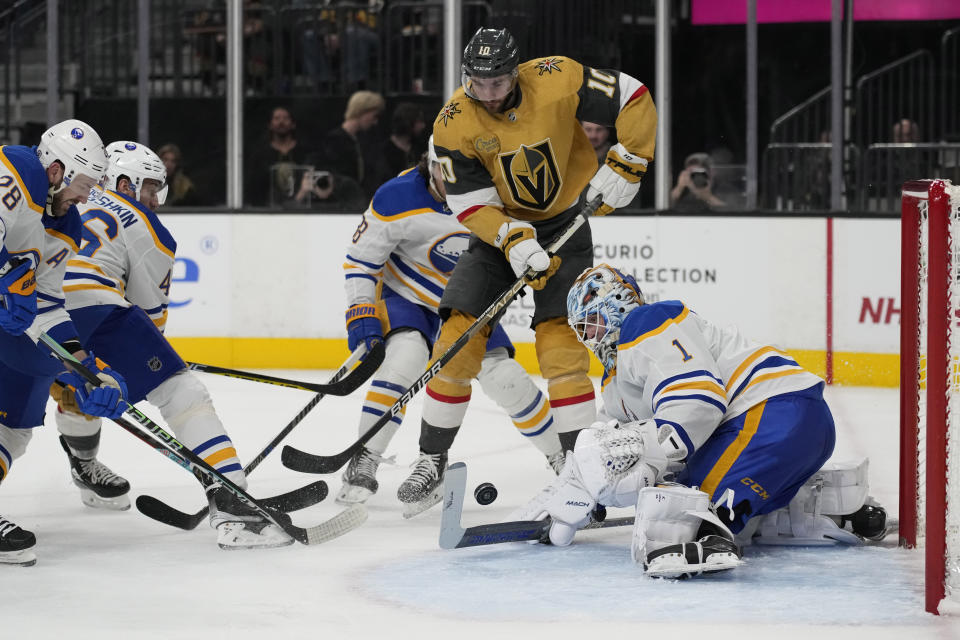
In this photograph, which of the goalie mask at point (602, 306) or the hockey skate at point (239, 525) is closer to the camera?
the goalie mask at point (602, 306)

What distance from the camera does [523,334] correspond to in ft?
20.3

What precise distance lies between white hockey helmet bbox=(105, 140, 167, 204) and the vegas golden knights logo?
82 cm

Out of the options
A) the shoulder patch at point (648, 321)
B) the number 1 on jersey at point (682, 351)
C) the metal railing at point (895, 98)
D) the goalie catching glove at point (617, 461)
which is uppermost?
the metal railing at point (895, 98)

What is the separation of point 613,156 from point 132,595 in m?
1.55

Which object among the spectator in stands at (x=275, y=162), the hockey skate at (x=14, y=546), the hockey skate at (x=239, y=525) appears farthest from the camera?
the spectator in stands at (x=275, y=162)

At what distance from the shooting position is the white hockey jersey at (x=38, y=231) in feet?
9.30

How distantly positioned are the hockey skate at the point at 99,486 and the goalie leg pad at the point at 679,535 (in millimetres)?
1463

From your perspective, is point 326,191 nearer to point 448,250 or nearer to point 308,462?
point 448,250

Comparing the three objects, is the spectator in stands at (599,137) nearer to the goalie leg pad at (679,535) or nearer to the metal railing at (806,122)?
the metal railing at (806,122)

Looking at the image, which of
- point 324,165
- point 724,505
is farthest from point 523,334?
point 724,505

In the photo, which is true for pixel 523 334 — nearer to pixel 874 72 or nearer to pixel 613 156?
pixel 874 72

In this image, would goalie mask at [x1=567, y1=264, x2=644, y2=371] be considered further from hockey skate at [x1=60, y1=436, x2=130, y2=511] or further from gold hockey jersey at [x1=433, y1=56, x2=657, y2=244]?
hockey skate at [x1=60, y1=436, x2=130, y2=511]

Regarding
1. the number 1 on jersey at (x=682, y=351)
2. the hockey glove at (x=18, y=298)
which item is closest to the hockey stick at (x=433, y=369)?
the number 1 on jersey at (x=682, y=351)

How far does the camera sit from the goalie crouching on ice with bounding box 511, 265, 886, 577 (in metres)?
2.71
